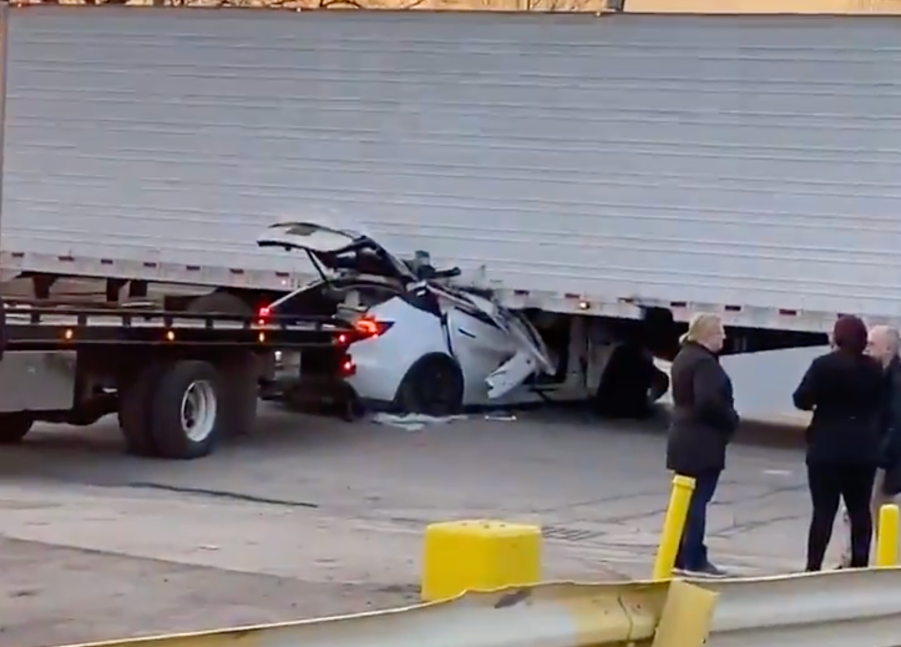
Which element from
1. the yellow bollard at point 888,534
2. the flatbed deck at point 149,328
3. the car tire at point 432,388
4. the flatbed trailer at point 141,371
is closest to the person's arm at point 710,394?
the yellow bollard at point 888,534

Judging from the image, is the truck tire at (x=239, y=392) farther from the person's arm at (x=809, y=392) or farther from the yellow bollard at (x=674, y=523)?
the yellow bollard at (x=674, y=523)

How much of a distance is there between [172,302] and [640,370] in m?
5.16

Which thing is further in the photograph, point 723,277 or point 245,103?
point 245,103

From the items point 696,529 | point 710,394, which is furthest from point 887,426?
point 696,529

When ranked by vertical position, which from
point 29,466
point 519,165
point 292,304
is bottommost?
point 29,466

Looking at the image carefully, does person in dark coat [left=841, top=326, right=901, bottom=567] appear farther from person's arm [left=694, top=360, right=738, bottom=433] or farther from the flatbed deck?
the flatbed deck

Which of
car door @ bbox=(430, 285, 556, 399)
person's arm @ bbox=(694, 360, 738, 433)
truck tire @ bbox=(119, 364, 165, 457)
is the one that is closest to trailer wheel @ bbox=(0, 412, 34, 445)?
truck tire @ bbox=(119, 364, 165, 457)

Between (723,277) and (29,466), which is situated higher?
(723,277)

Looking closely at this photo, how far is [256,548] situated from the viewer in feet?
38.1

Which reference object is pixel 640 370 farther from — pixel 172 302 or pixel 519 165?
pixel 172 302

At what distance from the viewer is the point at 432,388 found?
19.8 metres

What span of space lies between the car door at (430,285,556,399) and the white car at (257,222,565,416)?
10 millimetres

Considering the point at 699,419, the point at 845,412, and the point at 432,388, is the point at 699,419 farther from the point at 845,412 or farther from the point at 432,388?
the point at 432,388

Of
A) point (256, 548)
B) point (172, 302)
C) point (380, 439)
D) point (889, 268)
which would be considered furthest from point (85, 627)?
point (172, 302)
